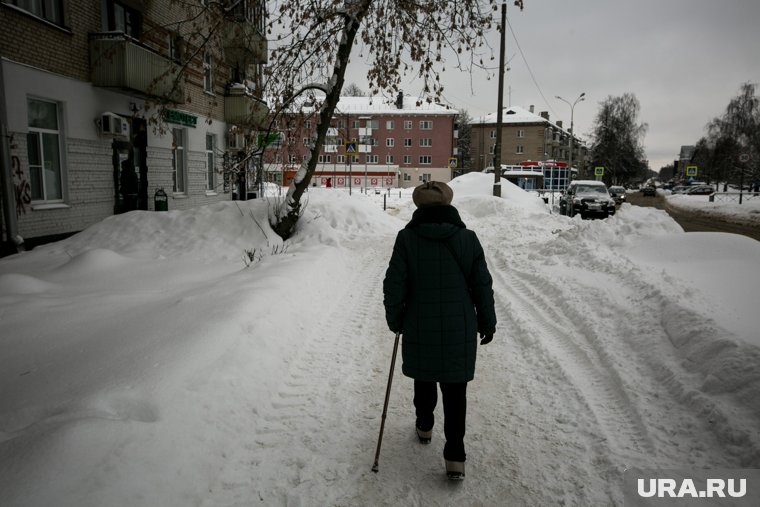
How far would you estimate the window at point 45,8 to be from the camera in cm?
1095

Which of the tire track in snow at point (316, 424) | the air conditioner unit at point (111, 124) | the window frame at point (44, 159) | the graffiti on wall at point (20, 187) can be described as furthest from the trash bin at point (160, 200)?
the tire track in snow at point (316, 424)

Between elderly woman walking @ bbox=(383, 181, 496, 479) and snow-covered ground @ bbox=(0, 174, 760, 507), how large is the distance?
49cm

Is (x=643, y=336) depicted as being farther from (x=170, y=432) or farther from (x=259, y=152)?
(x=259, y=152)

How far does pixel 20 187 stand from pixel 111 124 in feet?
10.3

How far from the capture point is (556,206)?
3033 cm

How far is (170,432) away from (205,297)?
2.71 m

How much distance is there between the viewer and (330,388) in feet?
14.2

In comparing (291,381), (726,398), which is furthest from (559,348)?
(291,381)

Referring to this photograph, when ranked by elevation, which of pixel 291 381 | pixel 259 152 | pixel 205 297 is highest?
pixel 259 152

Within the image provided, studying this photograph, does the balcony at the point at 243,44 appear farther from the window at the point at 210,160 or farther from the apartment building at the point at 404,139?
the apartment building at the point at 404,139

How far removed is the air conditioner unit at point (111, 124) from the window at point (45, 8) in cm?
230

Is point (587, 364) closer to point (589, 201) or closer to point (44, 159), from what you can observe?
A: point (44, 159)

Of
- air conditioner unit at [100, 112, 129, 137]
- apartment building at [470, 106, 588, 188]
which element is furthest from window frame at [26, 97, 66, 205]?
apartment building at [470, 106, 588, 188]

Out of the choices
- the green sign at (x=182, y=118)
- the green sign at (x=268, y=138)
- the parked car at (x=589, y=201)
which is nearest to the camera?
the green sign at (x=268, y=138)
